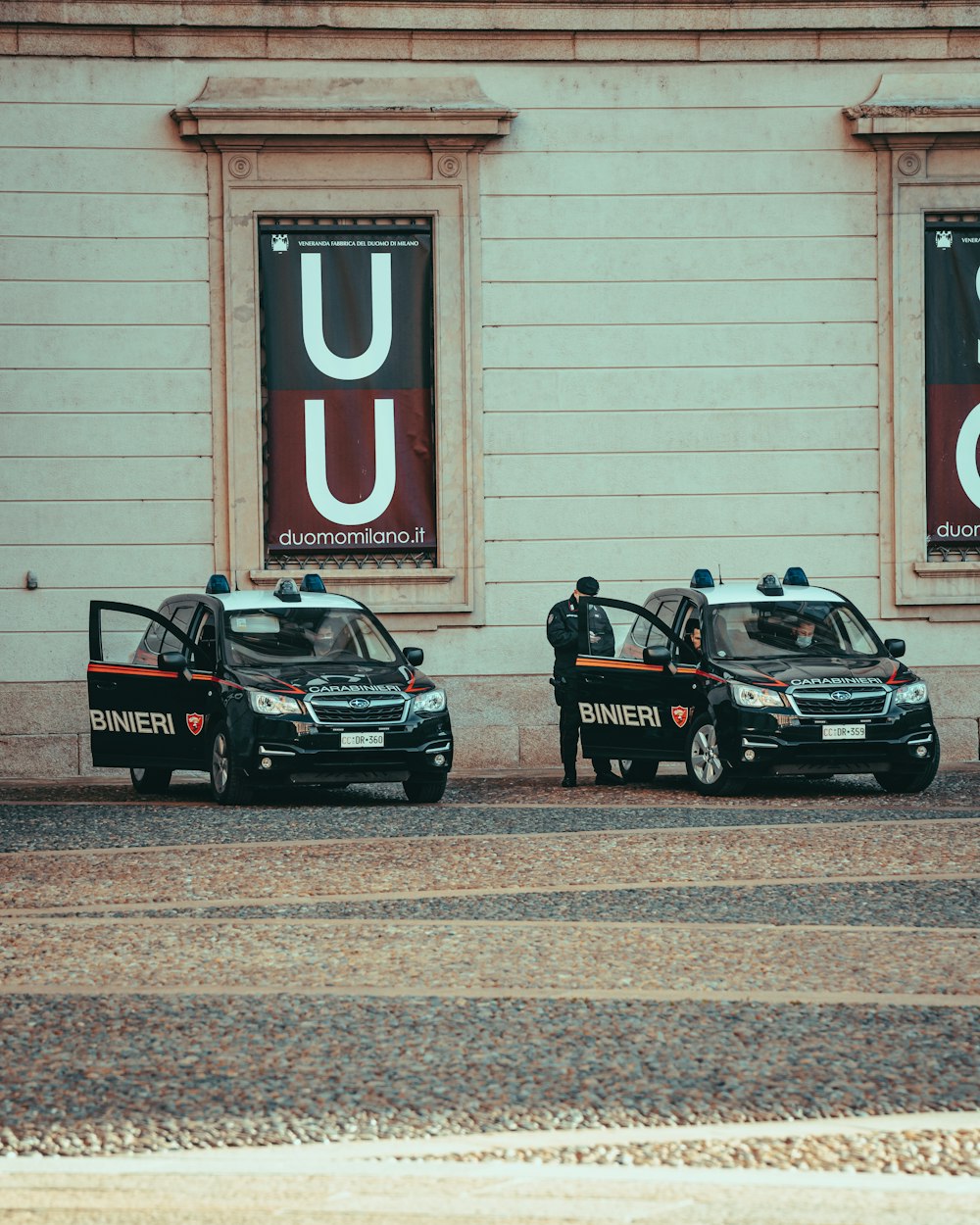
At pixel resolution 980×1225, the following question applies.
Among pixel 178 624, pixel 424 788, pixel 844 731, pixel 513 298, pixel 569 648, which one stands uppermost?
pixel 513 298

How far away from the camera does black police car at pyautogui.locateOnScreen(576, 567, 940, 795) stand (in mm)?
15492

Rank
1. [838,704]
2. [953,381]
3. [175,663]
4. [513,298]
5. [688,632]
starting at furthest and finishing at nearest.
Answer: [953,381], [513,298], [688,632], [175,663], [838,704]

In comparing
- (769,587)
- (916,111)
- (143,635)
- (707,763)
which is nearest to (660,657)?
(707,763)

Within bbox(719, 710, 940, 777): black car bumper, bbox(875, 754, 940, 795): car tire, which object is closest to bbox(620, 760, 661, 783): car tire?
bbox(875, 754, 940, 795): car tire

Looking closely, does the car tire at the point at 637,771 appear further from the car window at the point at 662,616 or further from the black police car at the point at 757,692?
the car window at the point at 662,616

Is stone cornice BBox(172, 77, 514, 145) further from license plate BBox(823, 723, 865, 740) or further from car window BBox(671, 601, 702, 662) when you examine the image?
license plate BBox(823, 723, 865, 740)

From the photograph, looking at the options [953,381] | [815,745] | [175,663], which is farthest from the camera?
[953,381]

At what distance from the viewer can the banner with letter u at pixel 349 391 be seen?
21000mm

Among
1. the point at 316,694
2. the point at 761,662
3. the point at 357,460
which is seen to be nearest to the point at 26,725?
the point at 357,460

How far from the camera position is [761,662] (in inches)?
634

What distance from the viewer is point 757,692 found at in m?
15.6

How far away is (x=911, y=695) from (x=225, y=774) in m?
5.30

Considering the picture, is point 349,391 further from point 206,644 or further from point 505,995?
point 505,995

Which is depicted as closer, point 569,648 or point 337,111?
point 569,648
